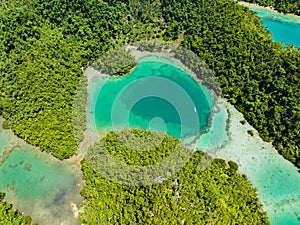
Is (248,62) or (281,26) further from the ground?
(281,26)

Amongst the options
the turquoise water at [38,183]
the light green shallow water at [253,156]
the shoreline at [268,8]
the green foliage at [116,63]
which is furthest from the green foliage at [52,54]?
the shoreline at [268,8]

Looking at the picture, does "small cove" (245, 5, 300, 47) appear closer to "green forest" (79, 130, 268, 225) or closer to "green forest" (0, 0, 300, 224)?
"green forest" (0, 0, 300, 224)

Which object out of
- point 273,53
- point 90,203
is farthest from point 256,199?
point 273,53

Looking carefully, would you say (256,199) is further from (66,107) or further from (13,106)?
(13,106)

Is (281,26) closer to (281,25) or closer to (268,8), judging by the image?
(281,25)

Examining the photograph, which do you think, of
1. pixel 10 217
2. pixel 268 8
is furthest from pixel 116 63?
pixel 268 8
